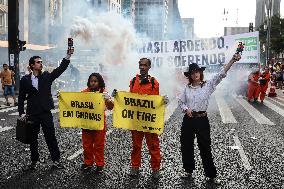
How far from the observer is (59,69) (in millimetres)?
7082

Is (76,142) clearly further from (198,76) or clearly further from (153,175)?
(198,76)

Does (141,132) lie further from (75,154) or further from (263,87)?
(263,87)

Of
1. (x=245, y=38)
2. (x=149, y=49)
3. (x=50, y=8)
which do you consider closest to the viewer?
(x=245, y=38)

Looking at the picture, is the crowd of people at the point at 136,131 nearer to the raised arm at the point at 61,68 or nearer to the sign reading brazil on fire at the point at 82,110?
the raised arm at the point at 61,68

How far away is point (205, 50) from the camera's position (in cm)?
1984

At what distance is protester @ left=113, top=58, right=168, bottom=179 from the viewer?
6.45 meters

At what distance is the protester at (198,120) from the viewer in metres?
6.28

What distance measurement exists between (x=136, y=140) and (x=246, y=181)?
5.73 ft

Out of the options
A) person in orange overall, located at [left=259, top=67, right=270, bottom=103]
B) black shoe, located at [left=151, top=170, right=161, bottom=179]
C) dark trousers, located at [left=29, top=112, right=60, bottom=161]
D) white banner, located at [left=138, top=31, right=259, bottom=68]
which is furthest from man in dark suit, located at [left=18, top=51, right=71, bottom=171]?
person in orange overall, located at [left=259, top=67, right=270, bottom=103]

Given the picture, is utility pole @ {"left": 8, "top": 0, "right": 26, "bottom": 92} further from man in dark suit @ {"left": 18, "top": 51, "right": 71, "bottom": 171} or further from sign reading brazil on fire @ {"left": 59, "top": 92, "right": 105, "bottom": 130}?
man in dark suit @ {"left": 18, "top": 51, "right": 71, "bottom": 171}

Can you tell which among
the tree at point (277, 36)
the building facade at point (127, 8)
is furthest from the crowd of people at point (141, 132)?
the building facade at point (127, 8)

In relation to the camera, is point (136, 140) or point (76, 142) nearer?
point (136, 140)

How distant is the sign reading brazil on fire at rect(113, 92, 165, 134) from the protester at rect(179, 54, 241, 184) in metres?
0.42

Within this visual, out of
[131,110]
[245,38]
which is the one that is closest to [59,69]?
[131,110]
